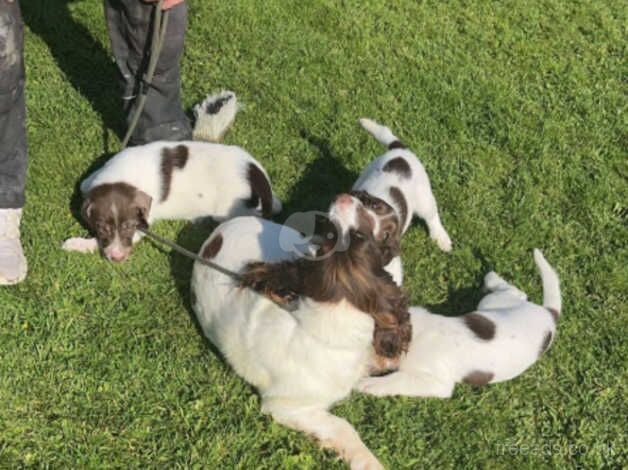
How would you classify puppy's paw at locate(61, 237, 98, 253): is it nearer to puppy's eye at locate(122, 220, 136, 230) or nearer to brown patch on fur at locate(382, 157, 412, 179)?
puppy's eye at locate(122, 220, 136, 230)

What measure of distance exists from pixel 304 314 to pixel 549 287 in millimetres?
2069

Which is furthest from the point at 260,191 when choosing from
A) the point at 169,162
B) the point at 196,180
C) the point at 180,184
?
the point at 169,162

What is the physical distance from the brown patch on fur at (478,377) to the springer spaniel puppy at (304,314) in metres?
0.79

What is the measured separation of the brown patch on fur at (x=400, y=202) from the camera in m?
4.71

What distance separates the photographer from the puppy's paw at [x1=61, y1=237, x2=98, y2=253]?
4625 mm

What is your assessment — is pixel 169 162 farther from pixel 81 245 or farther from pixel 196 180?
pixel 81 245

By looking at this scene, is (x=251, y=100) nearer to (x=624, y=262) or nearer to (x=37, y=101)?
(x=37, y=101)

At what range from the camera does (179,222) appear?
5.08 m

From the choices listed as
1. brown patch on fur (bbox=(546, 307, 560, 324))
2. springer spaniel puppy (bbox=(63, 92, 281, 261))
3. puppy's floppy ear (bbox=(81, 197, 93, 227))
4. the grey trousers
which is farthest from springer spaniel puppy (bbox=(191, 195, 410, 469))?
brown patch on fur (bbox=(546, 307, 560, 324))

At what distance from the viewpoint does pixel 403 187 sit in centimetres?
484

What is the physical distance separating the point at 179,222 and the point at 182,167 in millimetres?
421

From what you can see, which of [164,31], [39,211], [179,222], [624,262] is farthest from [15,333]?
[624,262]

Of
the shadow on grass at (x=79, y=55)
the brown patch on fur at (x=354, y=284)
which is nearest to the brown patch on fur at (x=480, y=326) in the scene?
the brown patch on fur at (x=354, y=284)

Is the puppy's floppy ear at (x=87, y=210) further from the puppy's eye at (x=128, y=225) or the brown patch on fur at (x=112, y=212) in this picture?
the puppy's eye at (x=128, y=225)
